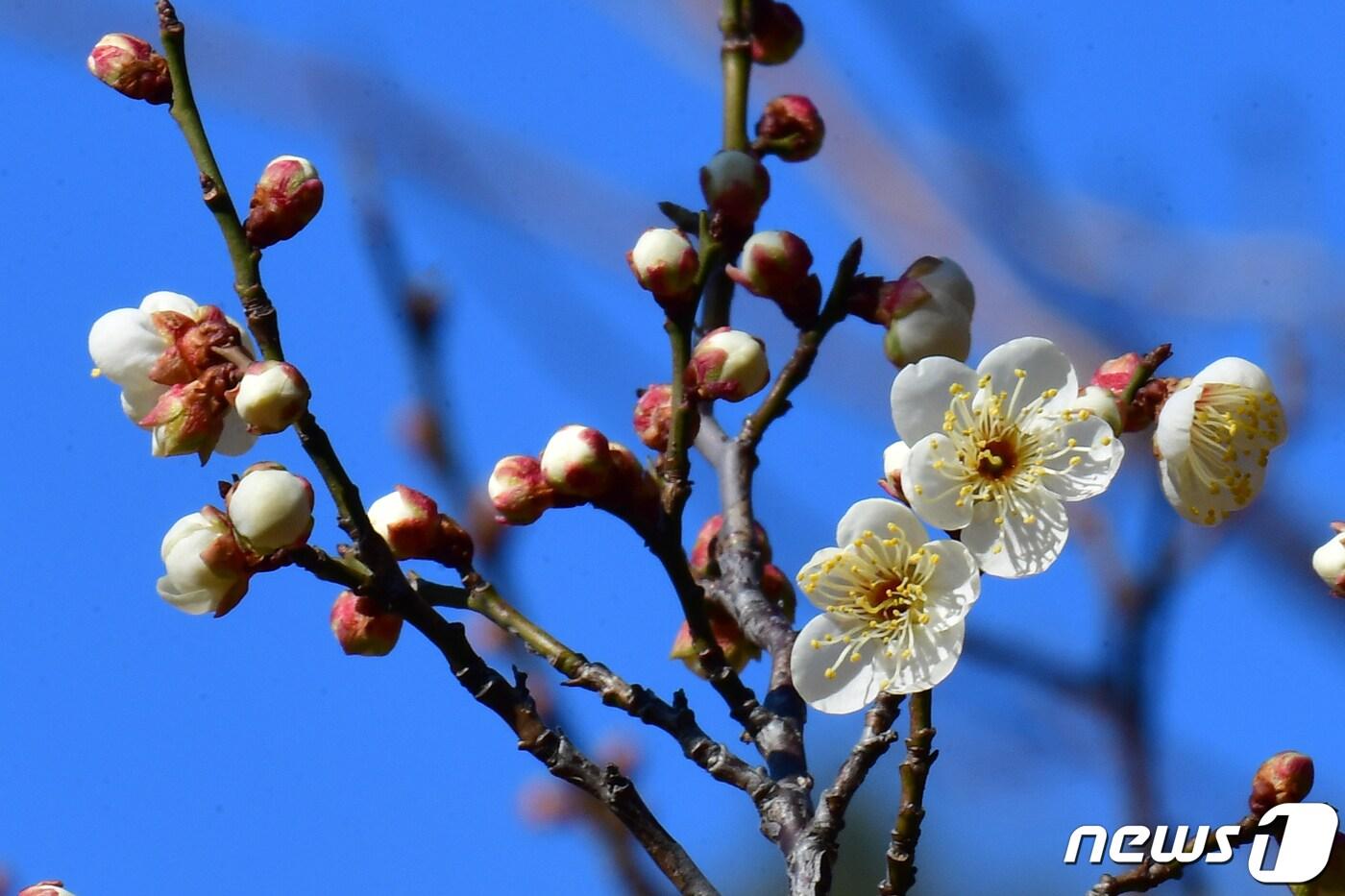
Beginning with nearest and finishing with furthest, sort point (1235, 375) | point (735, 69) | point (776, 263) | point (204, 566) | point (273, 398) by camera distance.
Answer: point (273, 398) → point (204, 566) → point (1235, 375) → point (776, 263) → point (735, 69)

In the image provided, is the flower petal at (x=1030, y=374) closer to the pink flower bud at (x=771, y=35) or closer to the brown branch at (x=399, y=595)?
the brown branch at (x=399, y=595)

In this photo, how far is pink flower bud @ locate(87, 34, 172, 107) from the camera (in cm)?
151

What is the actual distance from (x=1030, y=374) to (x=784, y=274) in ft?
1.18

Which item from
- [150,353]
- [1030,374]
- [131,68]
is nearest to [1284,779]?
[1030,374]

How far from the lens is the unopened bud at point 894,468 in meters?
1.52

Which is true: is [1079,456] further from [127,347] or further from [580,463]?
[127,347]

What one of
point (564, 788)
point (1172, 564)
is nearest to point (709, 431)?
point (1172, 564)

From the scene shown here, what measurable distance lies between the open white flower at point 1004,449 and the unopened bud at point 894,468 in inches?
1.8

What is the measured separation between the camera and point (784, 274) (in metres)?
1.80

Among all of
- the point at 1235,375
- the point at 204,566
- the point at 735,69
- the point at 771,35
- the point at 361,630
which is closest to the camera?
the point at 204,566

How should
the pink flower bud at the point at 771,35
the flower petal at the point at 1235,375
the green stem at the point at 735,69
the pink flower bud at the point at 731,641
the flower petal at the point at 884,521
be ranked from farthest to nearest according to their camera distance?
the pink flower bud at the point at 771,35, the green stem at the point at 735,69, the pink flower bud at the point at 731,641, the flower petal at the point at 1235,375, the flower petal at the point at 884,521

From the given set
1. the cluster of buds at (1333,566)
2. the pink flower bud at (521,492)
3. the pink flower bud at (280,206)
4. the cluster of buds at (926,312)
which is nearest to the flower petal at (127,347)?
the pink flower bud at (280,206)

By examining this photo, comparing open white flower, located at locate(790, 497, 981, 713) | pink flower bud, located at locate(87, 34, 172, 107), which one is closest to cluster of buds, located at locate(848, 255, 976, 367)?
open white flower, located at locate(790, 497, 981, 713)

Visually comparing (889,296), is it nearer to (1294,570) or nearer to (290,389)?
(1294,570)
